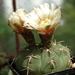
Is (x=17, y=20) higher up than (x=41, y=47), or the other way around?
(x=17, y=20)

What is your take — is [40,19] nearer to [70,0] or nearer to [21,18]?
[21,18]

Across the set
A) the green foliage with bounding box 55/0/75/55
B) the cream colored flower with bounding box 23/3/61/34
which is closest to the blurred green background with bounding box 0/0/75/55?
the green foliage with bounding box 55/0/75/55

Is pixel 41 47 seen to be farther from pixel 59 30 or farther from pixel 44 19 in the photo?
pixel 59 30

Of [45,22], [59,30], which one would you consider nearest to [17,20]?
[45,22]

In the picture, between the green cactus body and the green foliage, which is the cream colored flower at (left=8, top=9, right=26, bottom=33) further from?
the green foliage

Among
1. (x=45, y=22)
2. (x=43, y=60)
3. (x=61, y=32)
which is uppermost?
(x=45, y=22)

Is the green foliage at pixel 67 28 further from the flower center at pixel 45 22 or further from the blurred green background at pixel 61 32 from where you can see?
the flower center at pixel 45 22

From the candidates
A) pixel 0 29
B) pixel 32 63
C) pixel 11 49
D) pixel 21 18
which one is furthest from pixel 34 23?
pixel 0 29
